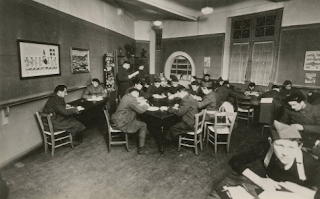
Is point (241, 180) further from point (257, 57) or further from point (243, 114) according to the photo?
point (257, 57)

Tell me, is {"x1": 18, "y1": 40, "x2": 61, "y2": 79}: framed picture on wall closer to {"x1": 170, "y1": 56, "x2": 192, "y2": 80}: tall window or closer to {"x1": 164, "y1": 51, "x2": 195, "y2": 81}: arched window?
{"x1": 164, "y1": 51, "x2": 195, "y2": 81}: arched window

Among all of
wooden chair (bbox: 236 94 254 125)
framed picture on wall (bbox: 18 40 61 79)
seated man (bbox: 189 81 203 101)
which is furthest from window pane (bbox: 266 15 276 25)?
framed picture on wall (bbox: 18 40 61 79)

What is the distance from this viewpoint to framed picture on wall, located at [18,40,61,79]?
3.51 meters

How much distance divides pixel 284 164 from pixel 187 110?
224 centimetres

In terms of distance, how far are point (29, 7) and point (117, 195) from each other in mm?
3588

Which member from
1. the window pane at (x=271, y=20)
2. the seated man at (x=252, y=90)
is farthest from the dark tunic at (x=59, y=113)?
the window pane at (x=271, y=20)

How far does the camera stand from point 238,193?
145 cm

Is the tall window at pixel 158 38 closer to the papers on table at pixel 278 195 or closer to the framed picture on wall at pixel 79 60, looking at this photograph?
the framed picture on wall at pixel 79 60

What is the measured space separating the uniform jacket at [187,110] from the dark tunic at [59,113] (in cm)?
194

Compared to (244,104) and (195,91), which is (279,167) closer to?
(244,104)

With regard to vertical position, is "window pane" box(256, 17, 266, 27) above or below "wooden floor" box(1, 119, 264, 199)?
above

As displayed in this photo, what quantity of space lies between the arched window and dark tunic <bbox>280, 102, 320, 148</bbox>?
19.7 feet

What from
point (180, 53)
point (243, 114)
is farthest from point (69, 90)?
point (180, 53)

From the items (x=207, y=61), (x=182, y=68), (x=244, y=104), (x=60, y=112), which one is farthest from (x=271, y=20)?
(x=60, y=112)
